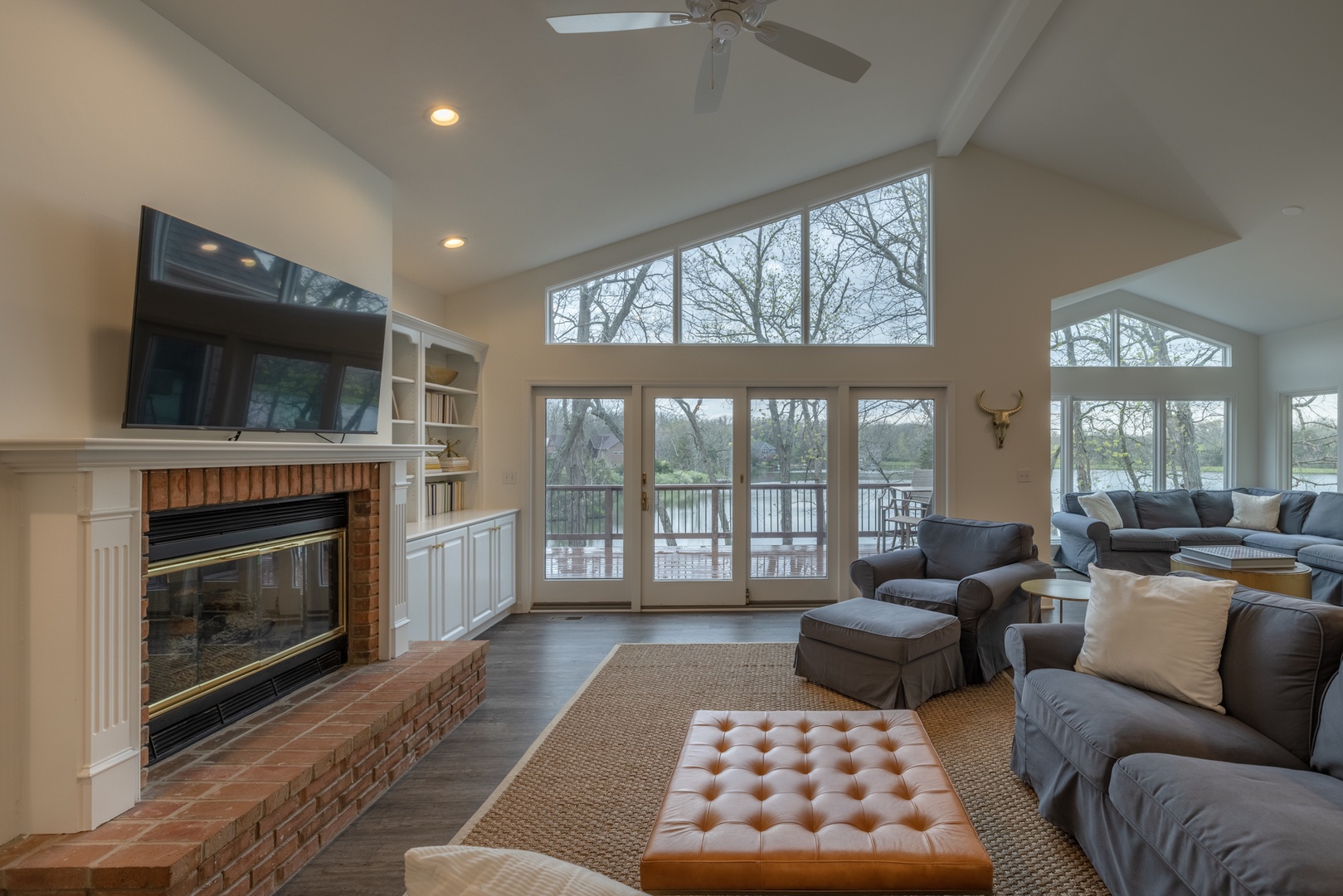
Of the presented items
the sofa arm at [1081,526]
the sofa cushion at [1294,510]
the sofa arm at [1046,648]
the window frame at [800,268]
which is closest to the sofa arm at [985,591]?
the sofa arm at [1046,648]

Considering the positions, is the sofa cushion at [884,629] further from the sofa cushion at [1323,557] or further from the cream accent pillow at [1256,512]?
the cream accent pillow at [1256,512]

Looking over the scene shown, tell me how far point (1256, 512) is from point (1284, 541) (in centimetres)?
69

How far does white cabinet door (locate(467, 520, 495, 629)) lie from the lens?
4.54 m

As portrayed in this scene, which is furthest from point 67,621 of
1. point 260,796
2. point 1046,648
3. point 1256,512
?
point 1256,512

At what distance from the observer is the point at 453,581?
4242 millimetres

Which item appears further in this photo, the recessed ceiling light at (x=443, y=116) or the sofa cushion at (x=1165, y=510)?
the sofa cushion at (x=1165, y=510)

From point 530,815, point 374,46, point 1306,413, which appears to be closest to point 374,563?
point 530,815

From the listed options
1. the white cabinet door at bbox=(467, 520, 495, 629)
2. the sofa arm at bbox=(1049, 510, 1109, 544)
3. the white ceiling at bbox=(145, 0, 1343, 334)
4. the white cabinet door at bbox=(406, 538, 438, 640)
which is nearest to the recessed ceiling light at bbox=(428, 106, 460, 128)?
the white ceiling at bbox=(145, 0, 1343, 334)

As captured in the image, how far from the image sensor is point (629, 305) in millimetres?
5551

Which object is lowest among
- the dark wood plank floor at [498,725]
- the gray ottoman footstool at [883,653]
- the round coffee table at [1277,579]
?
the dark wood plank floor at [498,725]

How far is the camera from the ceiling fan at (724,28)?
7.61ft

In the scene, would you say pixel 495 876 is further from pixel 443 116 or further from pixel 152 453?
pixel 443 116

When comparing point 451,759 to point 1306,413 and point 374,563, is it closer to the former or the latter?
point 374,563

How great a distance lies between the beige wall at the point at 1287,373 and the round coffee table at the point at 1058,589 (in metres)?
4.98
